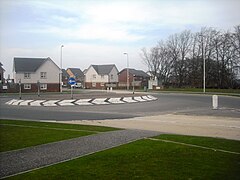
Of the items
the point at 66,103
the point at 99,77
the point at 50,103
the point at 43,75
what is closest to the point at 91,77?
the point at 99,77

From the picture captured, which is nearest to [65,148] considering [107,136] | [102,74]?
[107,136]

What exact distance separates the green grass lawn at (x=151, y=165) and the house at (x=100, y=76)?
95.3 metres

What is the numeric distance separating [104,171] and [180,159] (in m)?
2.09

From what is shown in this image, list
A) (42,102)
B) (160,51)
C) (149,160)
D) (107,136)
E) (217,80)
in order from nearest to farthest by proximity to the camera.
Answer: (149,160) → (107,136) → (42,102) → (217,80) → (160,51)

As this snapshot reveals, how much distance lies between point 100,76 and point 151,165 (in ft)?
328

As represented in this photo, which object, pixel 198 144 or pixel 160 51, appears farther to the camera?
pixel 160 51

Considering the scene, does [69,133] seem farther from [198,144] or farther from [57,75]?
[57,75]

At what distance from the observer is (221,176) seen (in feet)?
19.5

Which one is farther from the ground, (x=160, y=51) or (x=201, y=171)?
(x=160, y=51)

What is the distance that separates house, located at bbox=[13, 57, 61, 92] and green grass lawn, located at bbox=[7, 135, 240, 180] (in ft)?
210

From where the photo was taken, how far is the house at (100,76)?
105688 mm

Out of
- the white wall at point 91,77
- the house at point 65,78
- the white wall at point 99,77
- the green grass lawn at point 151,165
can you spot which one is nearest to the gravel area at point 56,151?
the green grass lawn at point 151,165

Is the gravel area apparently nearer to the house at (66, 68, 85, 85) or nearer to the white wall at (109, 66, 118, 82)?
the white wall at (109, 66, 118, 82)

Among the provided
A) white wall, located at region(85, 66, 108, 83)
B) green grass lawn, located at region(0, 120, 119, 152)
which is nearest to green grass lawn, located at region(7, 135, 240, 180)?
green grass lawn, located at region(0, 120, 119, 152)
